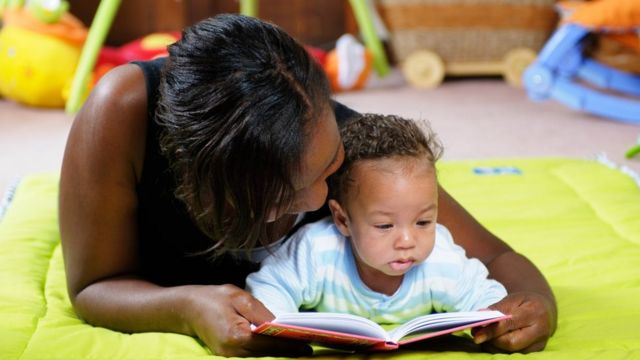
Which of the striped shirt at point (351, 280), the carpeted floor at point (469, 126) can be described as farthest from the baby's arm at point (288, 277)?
the carpeted floor at point (469, 126)

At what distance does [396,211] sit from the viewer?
115 centimetres

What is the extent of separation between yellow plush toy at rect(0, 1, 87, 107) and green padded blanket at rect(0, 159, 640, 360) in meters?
1.32

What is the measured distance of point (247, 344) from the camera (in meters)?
1.07

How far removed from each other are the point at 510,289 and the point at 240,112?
1.57 feet

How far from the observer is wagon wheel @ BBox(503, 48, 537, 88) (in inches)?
146

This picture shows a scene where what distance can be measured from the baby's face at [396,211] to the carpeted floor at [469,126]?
56.6 inches

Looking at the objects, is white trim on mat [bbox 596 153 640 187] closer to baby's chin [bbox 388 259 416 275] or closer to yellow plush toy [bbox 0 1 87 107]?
baby's chin [bbox 388 259 416 275]

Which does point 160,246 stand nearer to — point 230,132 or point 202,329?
point 202,329

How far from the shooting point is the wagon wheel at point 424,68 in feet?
12.3

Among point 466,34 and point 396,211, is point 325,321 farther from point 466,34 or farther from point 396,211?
point 466,34

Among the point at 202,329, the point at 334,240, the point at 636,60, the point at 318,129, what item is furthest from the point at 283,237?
the point at 636,60

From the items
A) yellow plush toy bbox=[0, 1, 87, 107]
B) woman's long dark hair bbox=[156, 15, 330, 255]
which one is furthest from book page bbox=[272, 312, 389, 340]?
yellow plush toy bbox=[0, 1, 87, 107]

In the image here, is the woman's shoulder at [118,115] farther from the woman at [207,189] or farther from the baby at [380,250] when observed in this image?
the baby at [380,250]

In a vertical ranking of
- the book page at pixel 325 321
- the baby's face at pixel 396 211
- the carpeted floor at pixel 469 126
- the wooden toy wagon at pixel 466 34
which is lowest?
the carpeted floor at pixel 469 126
